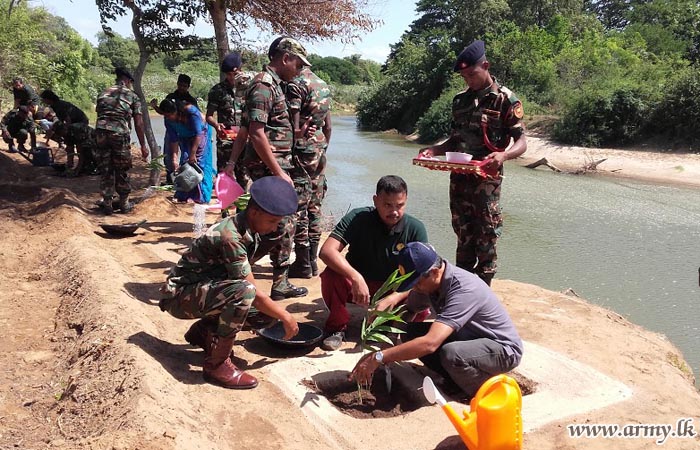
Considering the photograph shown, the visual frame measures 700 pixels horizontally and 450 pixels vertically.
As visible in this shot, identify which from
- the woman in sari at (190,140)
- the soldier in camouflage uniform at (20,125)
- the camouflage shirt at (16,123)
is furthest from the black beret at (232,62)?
the camouflage shirt at (16,123)

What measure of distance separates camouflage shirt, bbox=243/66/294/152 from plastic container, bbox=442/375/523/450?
2.63 m

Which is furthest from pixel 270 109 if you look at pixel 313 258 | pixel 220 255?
pixel 220 255

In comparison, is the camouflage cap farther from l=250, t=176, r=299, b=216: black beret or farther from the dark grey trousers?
the dark grey trousers

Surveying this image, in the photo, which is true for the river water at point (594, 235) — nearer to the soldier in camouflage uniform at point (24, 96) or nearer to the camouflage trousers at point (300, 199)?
the camouflage trousers at point (300, 199)

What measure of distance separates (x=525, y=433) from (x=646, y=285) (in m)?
4.59

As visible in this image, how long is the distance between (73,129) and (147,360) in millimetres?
7764

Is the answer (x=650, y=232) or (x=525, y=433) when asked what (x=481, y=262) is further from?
(x=650, y=232)

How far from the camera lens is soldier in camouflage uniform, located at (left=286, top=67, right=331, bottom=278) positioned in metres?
4.77

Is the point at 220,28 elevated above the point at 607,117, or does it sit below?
above

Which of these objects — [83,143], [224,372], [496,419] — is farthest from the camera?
[83,143]

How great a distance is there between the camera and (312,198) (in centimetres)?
512

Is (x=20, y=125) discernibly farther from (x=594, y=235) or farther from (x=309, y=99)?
A: (x=594, y=235)

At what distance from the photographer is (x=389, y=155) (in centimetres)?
2084

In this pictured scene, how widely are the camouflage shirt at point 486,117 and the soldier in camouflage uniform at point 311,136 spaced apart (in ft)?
3.73
